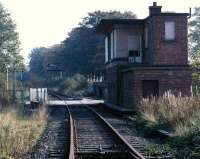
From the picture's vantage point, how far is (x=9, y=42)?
265 feet

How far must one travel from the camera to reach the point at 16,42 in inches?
3194

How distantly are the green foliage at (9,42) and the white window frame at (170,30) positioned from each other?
148 ft

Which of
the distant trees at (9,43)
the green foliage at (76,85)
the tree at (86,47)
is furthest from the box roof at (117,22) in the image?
the tree at (86,47)

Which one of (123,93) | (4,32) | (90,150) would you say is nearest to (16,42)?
(4,32)

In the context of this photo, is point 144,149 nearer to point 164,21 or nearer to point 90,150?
point 90,150

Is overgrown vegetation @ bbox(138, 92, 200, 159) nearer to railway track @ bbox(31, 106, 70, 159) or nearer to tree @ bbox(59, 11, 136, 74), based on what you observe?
railway track @ bbox(31, 106, 70, 159)

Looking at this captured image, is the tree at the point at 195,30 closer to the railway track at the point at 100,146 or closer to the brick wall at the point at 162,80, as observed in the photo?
the brick wall at the point at 162,80

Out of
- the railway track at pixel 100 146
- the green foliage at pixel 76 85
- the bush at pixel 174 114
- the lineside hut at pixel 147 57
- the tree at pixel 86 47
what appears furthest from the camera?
the tree at pixel 86 47

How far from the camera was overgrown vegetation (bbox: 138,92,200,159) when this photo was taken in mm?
14180

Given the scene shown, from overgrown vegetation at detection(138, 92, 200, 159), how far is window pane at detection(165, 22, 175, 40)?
13.2m

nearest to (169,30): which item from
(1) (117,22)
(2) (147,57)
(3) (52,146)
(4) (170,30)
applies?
(4) (170,30)

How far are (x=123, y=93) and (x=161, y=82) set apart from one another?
511 cm

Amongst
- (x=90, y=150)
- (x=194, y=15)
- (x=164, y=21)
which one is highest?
(x=194, y=15)

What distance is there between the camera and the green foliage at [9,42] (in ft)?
262
